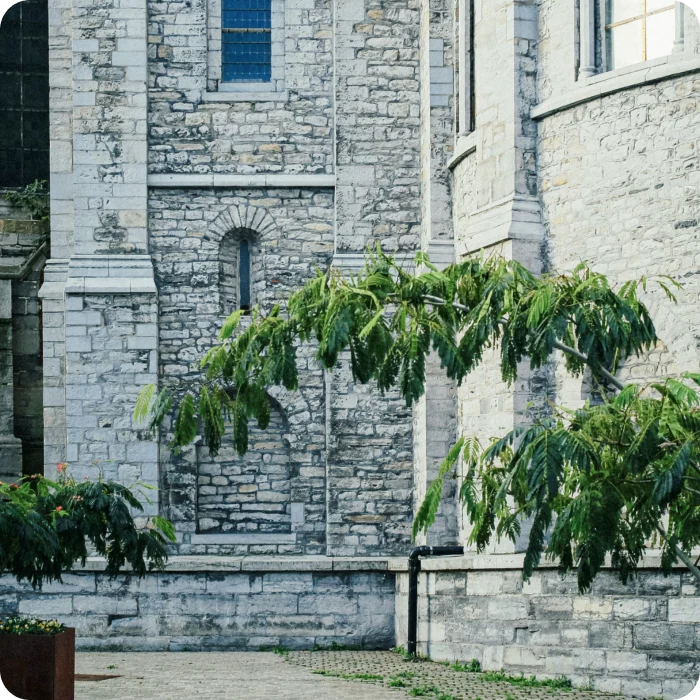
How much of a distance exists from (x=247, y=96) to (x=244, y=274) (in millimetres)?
2268

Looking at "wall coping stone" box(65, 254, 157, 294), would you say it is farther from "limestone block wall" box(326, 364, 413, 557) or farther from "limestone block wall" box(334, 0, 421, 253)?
"limestone block wall" box(326, 364, 413, 557)

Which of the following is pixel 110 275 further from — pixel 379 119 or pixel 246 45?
pixel 379 119

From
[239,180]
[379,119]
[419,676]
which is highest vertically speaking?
[379,119]

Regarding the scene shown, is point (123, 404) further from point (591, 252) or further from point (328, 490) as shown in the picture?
point (591, 252)

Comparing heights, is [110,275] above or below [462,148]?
below

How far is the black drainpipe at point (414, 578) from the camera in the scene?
16.5m

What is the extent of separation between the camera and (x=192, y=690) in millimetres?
13391

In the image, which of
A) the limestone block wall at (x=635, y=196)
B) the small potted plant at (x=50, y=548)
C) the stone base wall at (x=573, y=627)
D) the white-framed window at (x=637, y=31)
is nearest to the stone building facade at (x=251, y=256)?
the stone base wall at (x=573, y=627)

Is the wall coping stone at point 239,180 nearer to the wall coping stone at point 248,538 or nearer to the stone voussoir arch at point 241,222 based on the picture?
the stone voussoir arch at point 241,222

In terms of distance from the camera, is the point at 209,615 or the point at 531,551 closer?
the point at 531,551

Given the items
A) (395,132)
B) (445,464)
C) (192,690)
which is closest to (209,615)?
(192,690)

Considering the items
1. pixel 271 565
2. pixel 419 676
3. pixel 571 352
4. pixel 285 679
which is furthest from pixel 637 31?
pixel 271 565

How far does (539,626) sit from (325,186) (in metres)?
7.22

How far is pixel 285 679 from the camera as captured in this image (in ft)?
47.2
